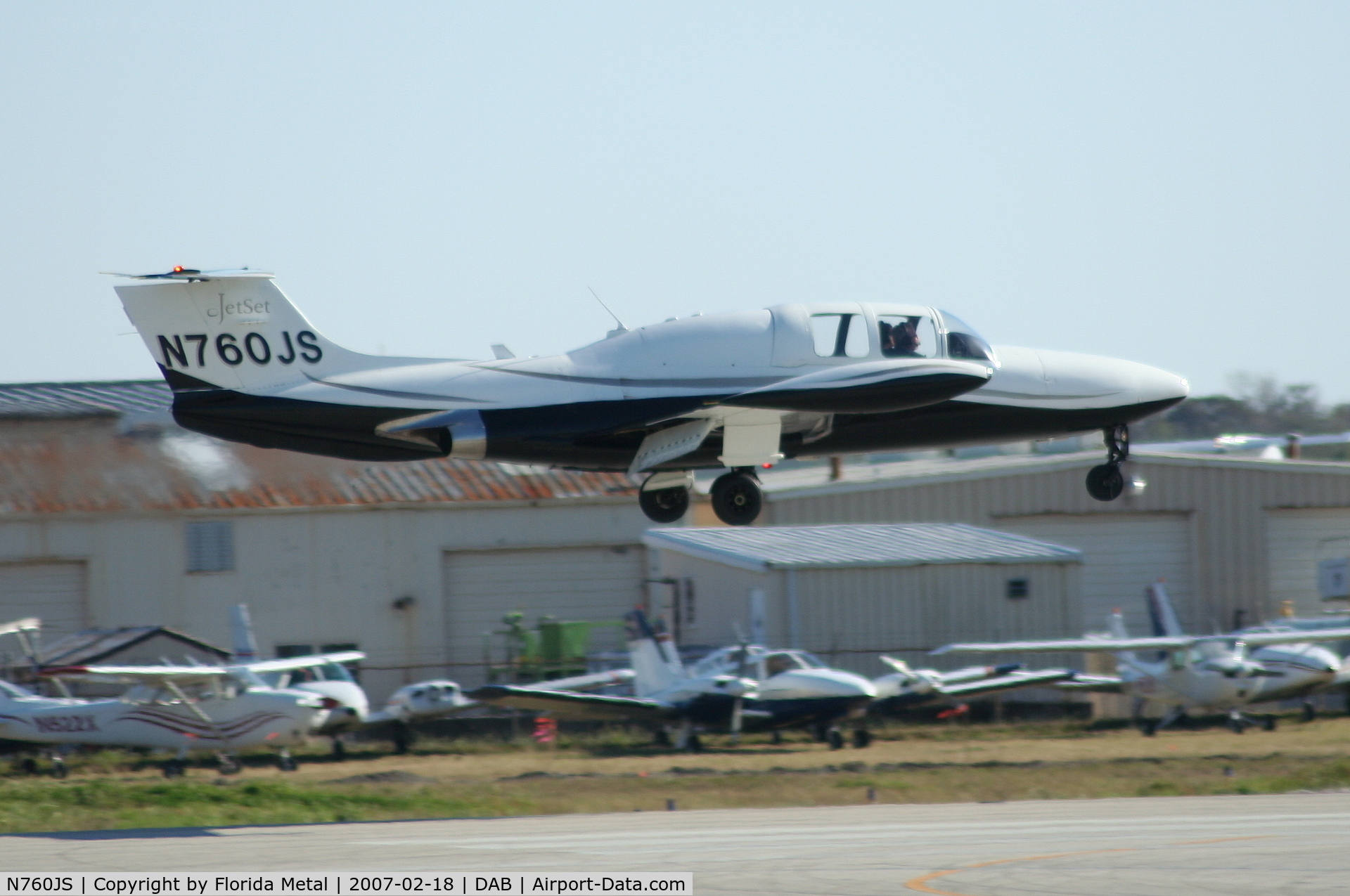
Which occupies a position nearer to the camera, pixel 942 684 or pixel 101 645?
pixel 101 645

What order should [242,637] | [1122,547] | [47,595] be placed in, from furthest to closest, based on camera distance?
[1122,547] → [47,595] → [242,637]

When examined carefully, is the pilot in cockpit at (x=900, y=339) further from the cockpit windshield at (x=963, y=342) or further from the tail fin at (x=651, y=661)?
the tail fin at (x=651, y=661)

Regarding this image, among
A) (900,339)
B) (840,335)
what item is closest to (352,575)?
(840,335)

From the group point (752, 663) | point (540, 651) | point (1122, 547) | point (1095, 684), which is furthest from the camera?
point (1122, 547)

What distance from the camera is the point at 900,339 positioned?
1795cm

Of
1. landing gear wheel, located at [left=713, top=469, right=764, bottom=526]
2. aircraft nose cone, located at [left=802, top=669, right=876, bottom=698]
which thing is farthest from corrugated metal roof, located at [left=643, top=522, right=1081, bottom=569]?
landing gear wheel, located at [left=713, top=469, right=764, bottom=526]

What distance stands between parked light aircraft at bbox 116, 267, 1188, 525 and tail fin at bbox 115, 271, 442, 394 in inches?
0.7

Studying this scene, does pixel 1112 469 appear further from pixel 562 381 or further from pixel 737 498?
Answer: pixel 562 381

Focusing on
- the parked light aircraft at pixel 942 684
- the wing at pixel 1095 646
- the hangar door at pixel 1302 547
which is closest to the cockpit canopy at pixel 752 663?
the parked light aircraft at pixel 942 684

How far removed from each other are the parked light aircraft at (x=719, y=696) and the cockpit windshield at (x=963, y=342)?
14089 millimetres

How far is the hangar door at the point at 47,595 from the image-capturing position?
35.3m

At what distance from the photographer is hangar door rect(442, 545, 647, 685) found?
37500 mm

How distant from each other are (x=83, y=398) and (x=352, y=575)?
11.5 metres

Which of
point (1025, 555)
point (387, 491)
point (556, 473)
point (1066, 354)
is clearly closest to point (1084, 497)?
point (1025, 555)
